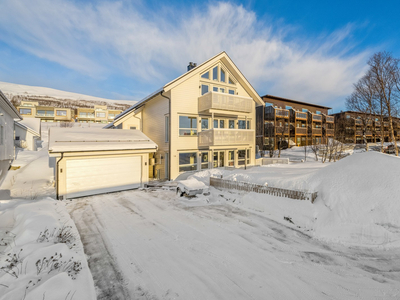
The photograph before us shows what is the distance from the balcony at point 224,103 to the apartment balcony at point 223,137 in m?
2.02

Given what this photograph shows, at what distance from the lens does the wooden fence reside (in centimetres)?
777

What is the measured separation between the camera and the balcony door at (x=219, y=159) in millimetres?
17969

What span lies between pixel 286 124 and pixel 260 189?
38.5 m

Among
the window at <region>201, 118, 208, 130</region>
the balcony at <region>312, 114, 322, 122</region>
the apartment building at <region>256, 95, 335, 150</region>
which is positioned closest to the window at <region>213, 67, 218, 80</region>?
the window at <region>201, 118, 208, 130</region>

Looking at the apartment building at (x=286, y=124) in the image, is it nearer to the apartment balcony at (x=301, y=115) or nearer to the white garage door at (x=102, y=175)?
the apartment balcony at (x=301, y=115)

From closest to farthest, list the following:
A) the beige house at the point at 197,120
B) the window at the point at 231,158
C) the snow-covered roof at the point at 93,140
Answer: the snow-covered roof at the point at 93,140
the beige house at the point at 197,120
the window at the point at 231,158

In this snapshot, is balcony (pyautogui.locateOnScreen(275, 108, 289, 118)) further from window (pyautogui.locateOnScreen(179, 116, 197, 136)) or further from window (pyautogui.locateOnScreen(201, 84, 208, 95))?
window (pyautogui.locateOnScreen(179, 116, 197, 136))

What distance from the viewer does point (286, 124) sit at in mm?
43031

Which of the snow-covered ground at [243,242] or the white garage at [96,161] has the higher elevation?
the white garage at [96,161]

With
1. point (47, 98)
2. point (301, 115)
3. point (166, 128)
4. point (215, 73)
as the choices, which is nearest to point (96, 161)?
point (166, 128)

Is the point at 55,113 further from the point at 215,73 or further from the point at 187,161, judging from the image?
the point at 187,161

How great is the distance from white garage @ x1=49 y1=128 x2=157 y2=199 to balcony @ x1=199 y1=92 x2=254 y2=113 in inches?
229

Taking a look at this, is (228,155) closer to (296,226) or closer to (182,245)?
(296,226)

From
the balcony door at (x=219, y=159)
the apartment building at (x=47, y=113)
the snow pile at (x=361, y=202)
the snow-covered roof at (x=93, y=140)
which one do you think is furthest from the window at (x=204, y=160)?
the apartment building at (x=47, y=113)
